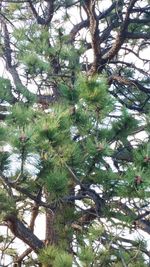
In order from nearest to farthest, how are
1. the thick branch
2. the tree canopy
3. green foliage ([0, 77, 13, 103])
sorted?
1. the tree canopy
2. green foliage ([0, 77, 13, 103])
3. the thick branch

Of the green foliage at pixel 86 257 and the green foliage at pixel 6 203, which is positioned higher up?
the green foliage at pixel 6 203

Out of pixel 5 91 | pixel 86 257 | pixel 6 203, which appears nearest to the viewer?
pixel 86 257

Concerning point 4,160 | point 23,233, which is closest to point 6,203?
point 4,160

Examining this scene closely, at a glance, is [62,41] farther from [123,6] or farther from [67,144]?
[67,144]

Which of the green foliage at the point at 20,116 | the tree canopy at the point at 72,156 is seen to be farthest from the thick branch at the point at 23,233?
the green foliage at the point at 20,116

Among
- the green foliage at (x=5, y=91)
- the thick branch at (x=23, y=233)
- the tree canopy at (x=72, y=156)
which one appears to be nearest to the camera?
the tree canopy at (x=72, y=156)

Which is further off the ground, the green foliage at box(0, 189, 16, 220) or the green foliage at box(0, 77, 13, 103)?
the green foliage at box(0, 77, 13, 103)

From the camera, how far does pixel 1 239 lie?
2654mm

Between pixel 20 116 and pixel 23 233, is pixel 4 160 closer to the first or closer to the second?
pixel 20 116

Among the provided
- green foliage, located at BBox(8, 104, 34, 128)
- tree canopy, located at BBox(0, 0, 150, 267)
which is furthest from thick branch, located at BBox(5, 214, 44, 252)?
green foliage, located at BBox(8, 104, 34, 128)

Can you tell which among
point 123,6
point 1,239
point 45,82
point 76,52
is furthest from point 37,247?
point 123,6

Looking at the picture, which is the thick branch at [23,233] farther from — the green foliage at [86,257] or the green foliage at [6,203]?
the green foliage at [86,257]

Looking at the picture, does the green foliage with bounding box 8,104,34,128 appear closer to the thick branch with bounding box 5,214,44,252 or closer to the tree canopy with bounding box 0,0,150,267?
the tree canopy with bounding box 0,0,150,267

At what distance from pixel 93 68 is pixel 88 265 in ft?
4.65
